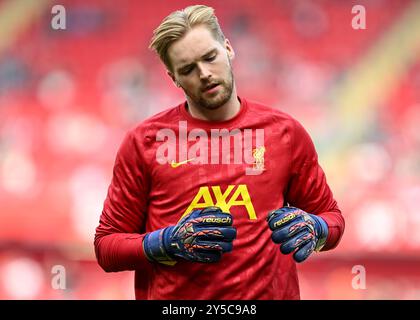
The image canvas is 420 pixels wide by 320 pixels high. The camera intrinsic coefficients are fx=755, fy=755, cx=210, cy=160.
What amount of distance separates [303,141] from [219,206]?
27 centimetres

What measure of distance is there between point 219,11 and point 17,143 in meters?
0.98

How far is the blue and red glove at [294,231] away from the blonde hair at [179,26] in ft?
1.44

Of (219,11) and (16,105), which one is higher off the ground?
(219,11)

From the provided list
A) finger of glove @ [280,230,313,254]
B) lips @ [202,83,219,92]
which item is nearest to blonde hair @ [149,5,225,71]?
lips @ [202,83,219,92]

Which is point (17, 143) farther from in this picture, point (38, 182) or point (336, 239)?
point (336, 239)

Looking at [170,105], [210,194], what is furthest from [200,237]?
[170,105]

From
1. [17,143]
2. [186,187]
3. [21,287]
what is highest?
[17,143]

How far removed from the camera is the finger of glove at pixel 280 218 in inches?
62.7

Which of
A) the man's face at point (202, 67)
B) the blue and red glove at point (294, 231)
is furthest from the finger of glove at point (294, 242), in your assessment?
the man's face at point (202, 67)

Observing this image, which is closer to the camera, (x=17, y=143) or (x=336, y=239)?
(x=336, y=239)

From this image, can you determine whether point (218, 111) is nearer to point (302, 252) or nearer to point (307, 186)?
point (307, 186)

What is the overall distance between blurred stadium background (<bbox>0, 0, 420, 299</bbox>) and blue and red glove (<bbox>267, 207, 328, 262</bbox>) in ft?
4.47

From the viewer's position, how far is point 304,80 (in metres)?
3.03

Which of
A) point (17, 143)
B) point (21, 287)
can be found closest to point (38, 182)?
point (17, 143)
